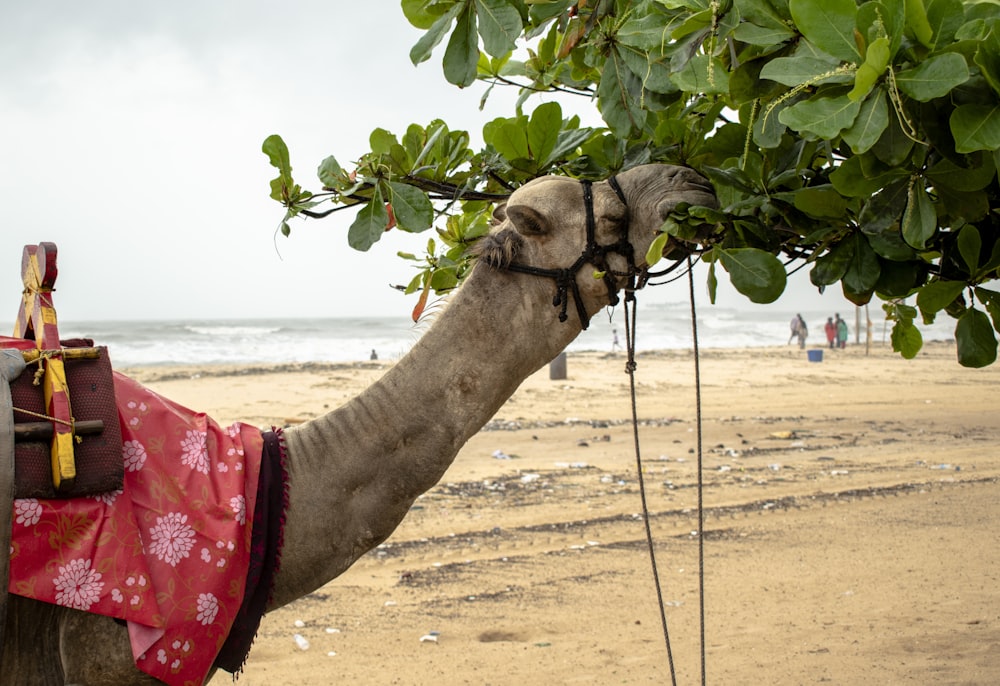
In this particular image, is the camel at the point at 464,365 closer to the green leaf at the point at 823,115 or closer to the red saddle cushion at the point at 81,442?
the red saddle cushion at the point at 81,442

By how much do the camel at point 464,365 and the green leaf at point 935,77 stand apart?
3.51 feet

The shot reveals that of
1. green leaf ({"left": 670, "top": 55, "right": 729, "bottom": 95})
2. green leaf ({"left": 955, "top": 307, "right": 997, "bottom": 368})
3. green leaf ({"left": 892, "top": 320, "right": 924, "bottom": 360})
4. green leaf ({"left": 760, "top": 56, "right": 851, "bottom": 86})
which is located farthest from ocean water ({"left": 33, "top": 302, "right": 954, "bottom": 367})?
green leaf ({"left": 760, "top": 56, "right": 851, "bottom": 86})

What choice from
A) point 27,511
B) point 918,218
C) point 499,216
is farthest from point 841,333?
point 27,511

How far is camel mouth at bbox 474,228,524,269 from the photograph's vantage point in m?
2.88

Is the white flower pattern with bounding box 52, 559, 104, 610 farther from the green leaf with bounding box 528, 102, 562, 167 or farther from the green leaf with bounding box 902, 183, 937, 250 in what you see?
the green leaf with bounding box 902, 183, 937, 250

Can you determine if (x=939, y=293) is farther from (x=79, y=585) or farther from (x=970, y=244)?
(x=79, y=585)

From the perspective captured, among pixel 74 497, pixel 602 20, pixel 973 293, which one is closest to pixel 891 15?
pixel 973 293

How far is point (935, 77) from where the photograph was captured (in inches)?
63.8

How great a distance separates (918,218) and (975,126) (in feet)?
1.10

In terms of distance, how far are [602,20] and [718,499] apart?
7.30m

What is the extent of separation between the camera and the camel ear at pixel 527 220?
2.80m

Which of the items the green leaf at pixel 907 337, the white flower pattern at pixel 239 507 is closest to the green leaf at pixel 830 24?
the green leaf at pixel 907 337

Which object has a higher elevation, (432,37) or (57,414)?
(432,37)

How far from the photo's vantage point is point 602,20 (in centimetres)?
275
